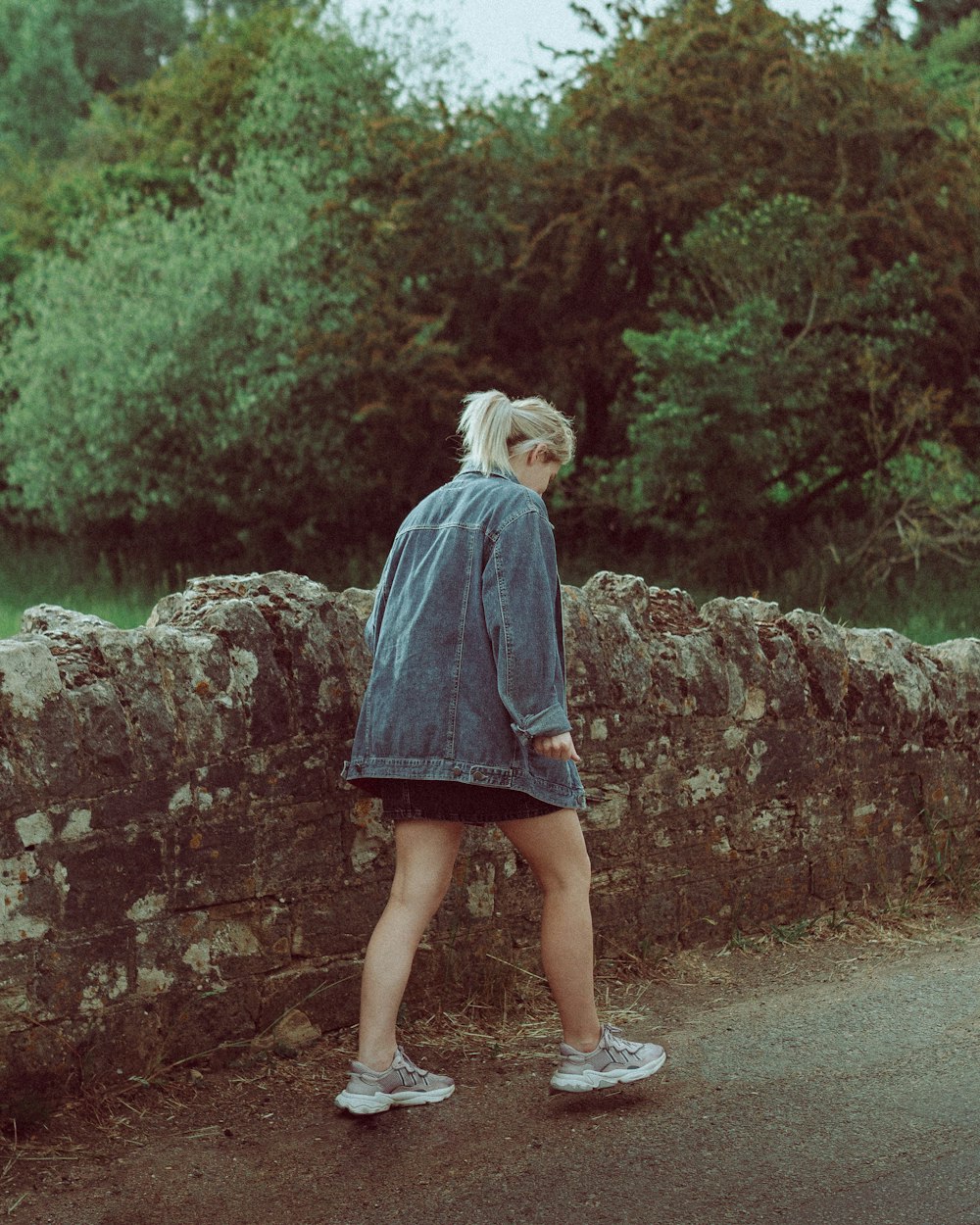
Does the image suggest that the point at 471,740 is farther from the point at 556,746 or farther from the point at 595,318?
the point at 595,318

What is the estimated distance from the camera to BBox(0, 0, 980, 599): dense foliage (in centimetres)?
1745

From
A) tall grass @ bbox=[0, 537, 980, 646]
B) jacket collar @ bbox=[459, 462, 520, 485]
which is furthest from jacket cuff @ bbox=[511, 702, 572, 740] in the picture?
tall grass @ bbox=[0, 537, 980, 646]

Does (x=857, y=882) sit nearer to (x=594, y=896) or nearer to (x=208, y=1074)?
(x=594, y=896)

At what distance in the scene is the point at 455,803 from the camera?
3.94 metres

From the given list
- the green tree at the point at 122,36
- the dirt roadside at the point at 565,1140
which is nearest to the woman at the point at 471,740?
the dirt roadside at the point at 565,1140

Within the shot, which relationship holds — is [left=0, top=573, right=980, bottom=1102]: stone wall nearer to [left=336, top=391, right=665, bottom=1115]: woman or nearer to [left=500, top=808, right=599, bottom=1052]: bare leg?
[left=336, top=391, right=665, bottom=1115]: woman

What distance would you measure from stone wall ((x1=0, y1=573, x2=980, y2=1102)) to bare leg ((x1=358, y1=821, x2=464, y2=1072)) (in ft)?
1.47

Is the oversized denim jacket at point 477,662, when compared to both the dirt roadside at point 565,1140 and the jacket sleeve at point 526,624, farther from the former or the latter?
the dirt roadside at point 565,1140

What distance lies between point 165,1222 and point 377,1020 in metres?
0.77

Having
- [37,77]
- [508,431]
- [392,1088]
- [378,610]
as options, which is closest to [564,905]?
[392,1088]

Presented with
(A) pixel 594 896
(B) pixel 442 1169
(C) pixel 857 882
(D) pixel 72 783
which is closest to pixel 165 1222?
(B) pixel 442 1169

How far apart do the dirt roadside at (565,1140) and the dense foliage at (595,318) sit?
41.5ft

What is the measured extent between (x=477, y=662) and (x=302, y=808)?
31.6 inches

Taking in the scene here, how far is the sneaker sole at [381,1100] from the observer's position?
12.7ft
